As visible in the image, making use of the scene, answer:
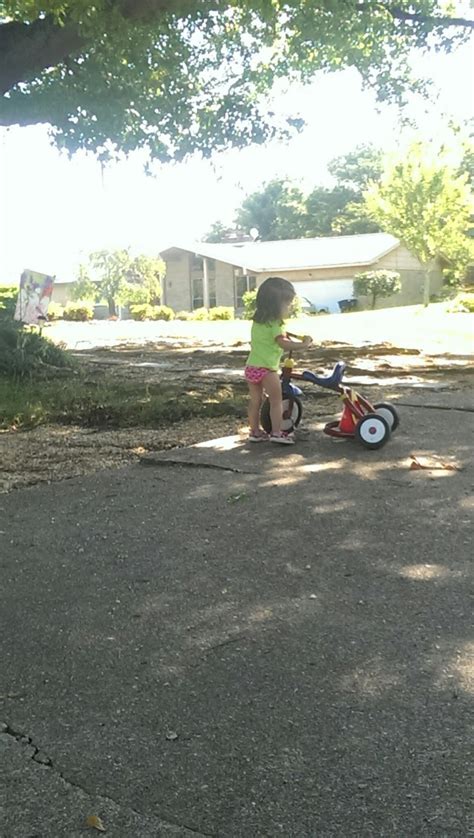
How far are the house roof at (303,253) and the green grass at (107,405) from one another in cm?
3240

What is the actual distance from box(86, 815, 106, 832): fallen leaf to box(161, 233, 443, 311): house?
3797cm

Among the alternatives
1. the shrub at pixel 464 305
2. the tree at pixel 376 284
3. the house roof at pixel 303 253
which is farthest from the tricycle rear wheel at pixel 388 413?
the house roof at pixel 303 253

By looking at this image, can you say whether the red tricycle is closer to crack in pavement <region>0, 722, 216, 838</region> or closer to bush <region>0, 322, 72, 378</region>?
crack in pavement <region>0, 722, 216, 838</region>

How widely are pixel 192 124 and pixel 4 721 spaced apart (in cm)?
1481

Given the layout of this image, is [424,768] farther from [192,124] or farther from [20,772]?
[192,124]

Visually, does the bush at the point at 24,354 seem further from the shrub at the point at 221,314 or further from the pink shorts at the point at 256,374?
the shrub at the point at 221,314

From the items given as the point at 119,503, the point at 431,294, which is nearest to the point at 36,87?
the point at 119,503

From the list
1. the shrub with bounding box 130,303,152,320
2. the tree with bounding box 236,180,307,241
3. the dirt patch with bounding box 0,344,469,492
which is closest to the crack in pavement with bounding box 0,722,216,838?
the dirt patch with bounding box 0,344,469,492

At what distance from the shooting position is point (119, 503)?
494 centimetres

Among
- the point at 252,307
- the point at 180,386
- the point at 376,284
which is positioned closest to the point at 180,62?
the point at 180,386

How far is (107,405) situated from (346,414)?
266 centimetres

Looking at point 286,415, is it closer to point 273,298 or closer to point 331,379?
point 331,379

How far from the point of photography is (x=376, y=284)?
38.3 metres

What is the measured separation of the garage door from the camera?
41.3 m
